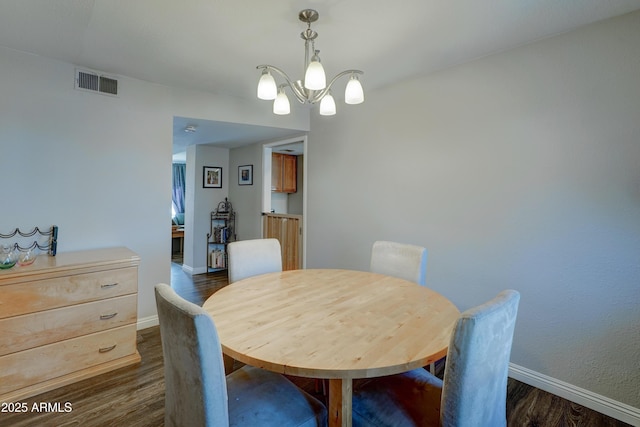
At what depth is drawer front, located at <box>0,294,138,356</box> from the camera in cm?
180

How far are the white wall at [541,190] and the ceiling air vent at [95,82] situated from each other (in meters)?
2.46

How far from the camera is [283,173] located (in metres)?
5.13

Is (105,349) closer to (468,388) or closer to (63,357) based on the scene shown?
(63,357)

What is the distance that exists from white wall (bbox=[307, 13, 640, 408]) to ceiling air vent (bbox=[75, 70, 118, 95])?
246 centimetres

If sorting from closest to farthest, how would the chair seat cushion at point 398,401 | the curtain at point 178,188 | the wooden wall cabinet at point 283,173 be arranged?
the chair seat cushion at point 398,401 < the wooden wall cabinet at point 283,173 < the curtain at point 178,188

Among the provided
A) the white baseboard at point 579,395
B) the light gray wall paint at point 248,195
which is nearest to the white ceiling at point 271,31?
the light gray wall paint at point 248,195

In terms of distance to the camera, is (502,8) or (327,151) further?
(327,151)

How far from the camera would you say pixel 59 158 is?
92.9 inches

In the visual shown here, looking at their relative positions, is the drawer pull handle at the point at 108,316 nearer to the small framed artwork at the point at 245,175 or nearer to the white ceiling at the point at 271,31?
the white ceiling at the point at 271,31

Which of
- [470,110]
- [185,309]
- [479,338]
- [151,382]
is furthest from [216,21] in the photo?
[151,382]

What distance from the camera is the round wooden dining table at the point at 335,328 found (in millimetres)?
993

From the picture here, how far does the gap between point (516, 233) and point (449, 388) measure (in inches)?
64.0

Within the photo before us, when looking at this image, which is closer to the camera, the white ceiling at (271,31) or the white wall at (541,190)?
the white ceiling at (271,31)

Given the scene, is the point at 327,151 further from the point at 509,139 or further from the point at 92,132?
the point at 92,132
